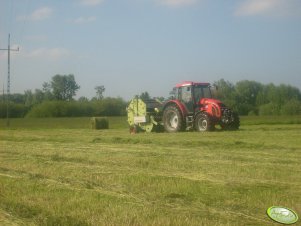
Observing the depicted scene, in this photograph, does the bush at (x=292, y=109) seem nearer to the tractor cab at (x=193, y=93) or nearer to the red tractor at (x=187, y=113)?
the red tractor at (x=187, y=113)

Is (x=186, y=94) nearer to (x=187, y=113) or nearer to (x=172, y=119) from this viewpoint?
(x=187, y=113)

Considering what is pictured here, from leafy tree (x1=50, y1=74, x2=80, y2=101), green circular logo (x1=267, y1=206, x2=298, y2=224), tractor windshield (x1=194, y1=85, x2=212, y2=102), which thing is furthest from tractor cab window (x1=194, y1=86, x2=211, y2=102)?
leafy tree (x1=50, y1=74, x2=80, y2=101)

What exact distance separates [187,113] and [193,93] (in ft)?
2.65

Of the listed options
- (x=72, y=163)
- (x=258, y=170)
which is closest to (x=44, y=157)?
(x=72, y=163)

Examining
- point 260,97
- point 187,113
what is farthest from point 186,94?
point 260,97

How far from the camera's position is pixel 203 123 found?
1830 cm

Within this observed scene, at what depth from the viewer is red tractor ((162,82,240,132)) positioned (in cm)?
1825

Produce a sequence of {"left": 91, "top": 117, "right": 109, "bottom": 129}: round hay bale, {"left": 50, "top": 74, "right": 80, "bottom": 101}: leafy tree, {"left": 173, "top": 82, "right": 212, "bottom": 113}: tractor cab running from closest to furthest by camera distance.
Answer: {"left": 173, "top": 82, "right": 212, "bottom": 113}: tractor cab → {"left": 91, "top": 117, "right": 109, "bottom": 129}: round hay bale → {"left": 50, "top": 74, "right": 80, "bottom": 101}: leafy tree

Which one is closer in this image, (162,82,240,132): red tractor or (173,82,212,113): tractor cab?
(162,82,240,132): red tractor

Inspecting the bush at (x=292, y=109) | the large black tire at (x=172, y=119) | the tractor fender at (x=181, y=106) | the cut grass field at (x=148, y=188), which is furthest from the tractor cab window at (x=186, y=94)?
the bush at (x=292, y=109)

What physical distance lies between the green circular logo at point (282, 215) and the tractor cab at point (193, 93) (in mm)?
14608

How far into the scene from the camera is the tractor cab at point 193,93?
19.1 meters

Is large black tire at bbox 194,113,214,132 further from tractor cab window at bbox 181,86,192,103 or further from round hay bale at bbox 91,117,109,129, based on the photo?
round hay bale at bbox 91,117,109,129

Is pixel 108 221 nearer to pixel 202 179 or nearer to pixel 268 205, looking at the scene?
pixel 268 205
